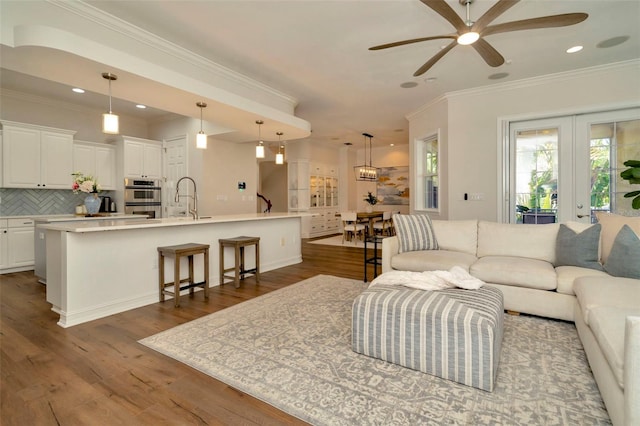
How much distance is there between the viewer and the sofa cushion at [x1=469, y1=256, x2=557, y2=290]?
9.12 feet

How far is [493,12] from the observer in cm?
221

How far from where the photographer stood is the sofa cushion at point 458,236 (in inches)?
149

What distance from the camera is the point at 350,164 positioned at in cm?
1086

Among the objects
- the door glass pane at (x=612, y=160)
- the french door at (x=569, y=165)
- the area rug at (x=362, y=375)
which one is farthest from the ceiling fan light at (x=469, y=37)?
the door glass pane at (x=612, y=160)

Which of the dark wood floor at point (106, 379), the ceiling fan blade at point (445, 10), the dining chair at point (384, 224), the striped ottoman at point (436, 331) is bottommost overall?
the dark wood floor at point (106, 379)

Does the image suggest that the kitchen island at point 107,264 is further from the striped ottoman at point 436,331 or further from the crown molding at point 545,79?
the crown molding at point 545,79

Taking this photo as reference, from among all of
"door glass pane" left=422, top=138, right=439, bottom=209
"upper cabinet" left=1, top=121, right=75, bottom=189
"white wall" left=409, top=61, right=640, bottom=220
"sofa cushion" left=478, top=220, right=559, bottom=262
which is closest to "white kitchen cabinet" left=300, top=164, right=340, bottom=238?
"door glass pane" left=422, top=138, right=439, bottom=209

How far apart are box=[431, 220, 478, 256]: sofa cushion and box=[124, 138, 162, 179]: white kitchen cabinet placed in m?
5.97

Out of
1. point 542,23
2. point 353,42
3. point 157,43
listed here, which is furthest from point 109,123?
point 542,23

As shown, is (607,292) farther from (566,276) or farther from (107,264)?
(107,264)

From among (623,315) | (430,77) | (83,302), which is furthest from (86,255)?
(430,77)

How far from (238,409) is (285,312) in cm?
142

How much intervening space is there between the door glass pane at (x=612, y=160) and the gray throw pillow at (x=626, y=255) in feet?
7.60

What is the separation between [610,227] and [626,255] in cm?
60
